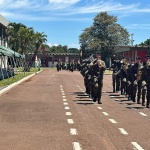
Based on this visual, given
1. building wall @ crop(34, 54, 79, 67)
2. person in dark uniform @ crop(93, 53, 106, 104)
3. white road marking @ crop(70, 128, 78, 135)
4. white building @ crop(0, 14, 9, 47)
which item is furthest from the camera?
building wall @ crop(34, 54, 79, 67)

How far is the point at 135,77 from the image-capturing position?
56.2 ft

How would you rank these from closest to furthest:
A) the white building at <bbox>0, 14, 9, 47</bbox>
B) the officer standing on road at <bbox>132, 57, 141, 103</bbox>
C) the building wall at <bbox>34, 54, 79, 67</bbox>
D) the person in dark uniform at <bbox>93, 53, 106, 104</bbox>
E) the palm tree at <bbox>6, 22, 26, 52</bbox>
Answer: the person in dark uniform at <bbox>93, 53, 106, 104</bbox> < the officer standing on road at <bbox>132, 57, 141, 103</bbox> < the white building at <bbox>0, 14, 9, 47</bbox> < the palm tree at <bbox>6, 22, 26, 52</bbox> < the building wall at <bbox>34, 54, 79, 67</bbox>

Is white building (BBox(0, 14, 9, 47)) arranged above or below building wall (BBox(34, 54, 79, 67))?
above

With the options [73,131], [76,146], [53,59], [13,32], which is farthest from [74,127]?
[53,59]

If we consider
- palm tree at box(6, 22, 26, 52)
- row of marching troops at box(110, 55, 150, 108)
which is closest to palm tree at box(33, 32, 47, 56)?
palm tree at box(6, 22, 26, 52)

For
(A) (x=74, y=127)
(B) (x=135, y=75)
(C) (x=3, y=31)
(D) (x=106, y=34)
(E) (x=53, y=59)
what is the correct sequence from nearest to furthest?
1. (A) (x=74, y=127)
2. (B) (x=135, y=75)
3. (C) (x=3, y=31)
4. (D) (x=106, y=34)
5. (E) (x=53, y=59)

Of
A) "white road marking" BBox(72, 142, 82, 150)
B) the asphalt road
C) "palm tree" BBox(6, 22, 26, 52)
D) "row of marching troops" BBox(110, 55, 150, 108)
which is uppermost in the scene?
"palm tree" BBox(6, 22, 26, 52)

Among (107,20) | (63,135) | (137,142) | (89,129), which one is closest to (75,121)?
(89,129)

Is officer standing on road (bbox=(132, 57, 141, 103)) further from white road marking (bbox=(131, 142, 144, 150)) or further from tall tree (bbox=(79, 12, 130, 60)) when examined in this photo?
tall tree (bbox=(79, 12, 130, 60))

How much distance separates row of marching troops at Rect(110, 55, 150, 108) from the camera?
1518 cm

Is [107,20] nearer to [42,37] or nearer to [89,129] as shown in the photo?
[42,37]

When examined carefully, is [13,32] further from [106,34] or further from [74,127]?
[74,127]

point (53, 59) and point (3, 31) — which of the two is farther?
point (53, 59)

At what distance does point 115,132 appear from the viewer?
9453 mm
